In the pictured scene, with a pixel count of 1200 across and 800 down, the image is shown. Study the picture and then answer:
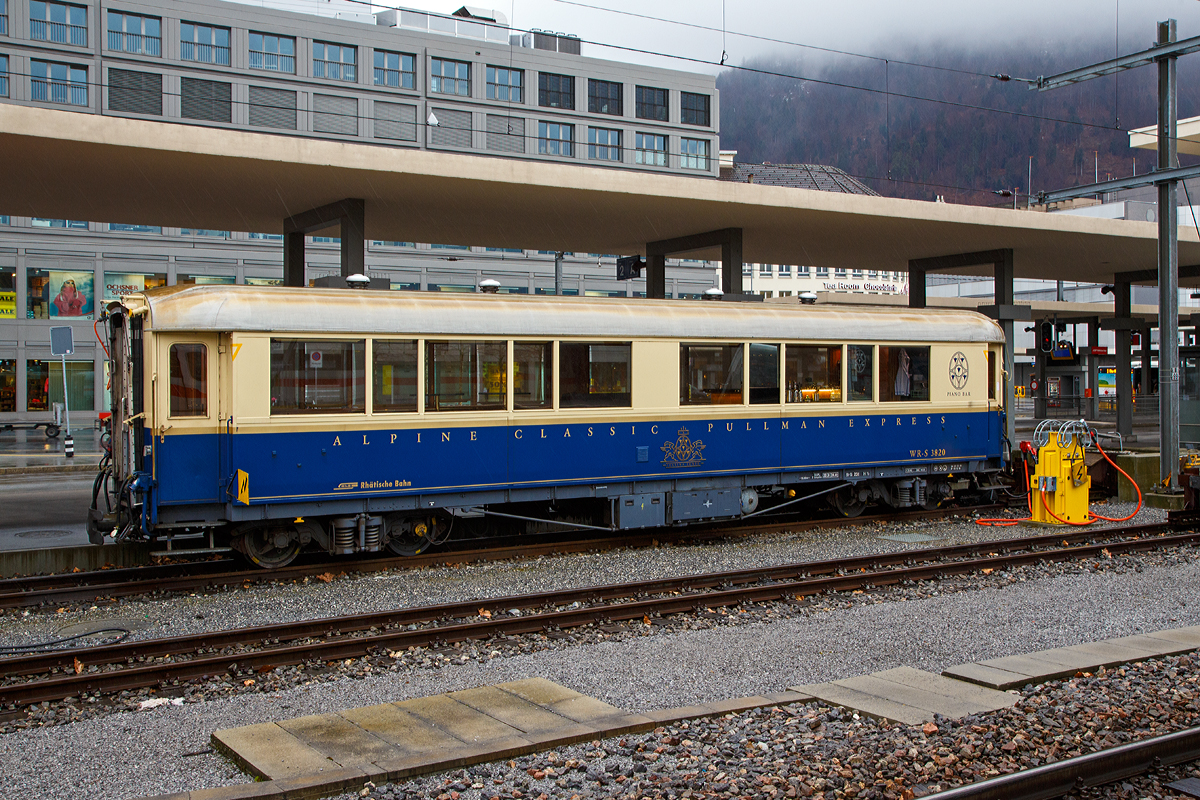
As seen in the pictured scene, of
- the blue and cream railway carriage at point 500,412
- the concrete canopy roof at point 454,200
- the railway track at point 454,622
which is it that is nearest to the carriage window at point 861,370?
the blue and cream railway carriage at point 500,412

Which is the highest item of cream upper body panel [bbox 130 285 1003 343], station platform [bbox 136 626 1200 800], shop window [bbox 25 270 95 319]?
shop window [bbox 25 270 95 319]

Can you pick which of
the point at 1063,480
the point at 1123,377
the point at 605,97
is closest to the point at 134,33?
the point at 605,97

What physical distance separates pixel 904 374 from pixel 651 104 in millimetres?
48496

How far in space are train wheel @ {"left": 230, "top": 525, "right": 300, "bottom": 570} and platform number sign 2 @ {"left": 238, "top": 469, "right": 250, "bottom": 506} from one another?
2.24ft

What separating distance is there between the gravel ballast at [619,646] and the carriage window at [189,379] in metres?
1.96

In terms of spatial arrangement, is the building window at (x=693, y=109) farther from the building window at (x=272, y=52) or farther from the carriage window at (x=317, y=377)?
the carriage window at (x=317, y=377)

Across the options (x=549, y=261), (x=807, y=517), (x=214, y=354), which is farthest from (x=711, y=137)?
(x=214, y=354)

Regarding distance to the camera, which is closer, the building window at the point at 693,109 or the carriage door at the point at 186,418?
the carriage door at the point at 186,418

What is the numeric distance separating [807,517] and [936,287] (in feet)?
234

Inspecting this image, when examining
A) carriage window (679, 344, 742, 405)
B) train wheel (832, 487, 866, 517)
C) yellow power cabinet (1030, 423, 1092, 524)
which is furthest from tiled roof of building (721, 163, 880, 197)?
carriage window (679, 344, 742, 405)

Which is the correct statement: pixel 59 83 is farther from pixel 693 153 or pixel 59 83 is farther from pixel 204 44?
pixel 693 153

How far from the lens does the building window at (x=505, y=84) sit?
5503cm

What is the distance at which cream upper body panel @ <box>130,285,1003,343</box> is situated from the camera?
1062cm

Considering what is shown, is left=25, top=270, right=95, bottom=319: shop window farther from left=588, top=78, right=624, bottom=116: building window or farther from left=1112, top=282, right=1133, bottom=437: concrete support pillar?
left=1112, top=282, right=1133, bottom=437: concrete support pillar
